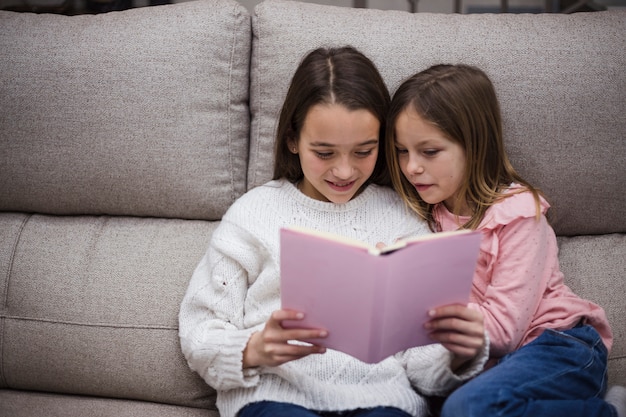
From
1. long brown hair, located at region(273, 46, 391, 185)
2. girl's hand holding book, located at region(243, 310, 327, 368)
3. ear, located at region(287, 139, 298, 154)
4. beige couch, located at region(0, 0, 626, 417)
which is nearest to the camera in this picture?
girl's hand holding book, located at region(243, 310, 327, 368)

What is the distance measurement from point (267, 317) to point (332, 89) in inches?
20.0

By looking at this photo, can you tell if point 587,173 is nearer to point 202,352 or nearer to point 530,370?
point 530,370

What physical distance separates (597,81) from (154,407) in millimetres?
1328

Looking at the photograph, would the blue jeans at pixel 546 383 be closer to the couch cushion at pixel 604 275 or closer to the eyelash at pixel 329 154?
the couch cushion at pixel 604 275

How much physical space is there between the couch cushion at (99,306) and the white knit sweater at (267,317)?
0.50 feet

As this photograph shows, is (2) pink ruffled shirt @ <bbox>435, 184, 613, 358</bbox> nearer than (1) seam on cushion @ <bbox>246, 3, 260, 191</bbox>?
Yes

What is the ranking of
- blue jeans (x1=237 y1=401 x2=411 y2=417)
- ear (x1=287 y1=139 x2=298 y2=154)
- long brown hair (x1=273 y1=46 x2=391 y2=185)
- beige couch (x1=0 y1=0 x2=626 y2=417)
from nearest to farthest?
blue jeans (x1=237 y1=401 x2=411 y2=417)
long brown hair (x1=273 y1=46 x2=391 y2=185)
ear (x1=287 y1=139 x2=298 y2=154)
beige couch (x1=0 y1=0 x2=626 y2=417)

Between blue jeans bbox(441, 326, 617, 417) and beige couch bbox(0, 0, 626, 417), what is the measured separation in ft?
0.80

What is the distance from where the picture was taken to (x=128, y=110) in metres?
1.70

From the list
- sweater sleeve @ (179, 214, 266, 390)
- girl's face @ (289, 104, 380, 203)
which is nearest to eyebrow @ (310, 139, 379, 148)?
girl's face @ (289, 104, 380, 203)

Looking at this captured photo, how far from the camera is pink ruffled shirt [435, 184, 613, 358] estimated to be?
1.37 meters

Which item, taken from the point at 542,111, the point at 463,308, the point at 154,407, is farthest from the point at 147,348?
the point at 542,111

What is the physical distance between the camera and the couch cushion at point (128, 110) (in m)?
1.70

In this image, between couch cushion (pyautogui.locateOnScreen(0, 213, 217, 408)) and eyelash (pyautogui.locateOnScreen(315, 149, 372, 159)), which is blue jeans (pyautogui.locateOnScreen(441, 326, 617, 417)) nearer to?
eyelash (pyautogui.locateOnScreen(315, 149, 372, 159))
